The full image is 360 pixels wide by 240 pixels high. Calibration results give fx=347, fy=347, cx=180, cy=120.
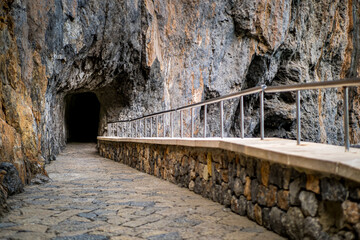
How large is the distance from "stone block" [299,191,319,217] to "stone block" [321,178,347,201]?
139 millimetres

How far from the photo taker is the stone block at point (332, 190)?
2.70 meters

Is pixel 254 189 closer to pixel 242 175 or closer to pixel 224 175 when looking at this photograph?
pixel 242 175

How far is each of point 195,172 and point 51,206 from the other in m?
2.46

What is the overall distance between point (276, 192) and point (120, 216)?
203 cm

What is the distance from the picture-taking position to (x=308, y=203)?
10.1 feet

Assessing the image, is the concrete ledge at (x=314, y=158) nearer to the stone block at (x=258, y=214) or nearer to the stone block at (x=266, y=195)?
the stone block at (x=266, y=195)

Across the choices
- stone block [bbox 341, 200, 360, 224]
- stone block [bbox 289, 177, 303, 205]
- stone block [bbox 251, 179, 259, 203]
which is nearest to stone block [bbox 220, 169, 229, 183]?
stone block [bbox 251, 179, 259, 203]

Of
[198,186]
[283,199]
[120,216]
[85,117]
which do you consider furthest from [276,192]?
[85,117]

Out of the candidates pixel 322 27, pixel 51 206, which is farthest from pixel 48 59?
pixel 322 27

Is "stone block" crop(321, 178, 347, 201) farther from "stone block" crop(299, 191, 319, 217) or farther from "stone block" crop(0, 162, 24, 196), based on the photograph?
"stone block" crop(0, 162, 24, 196)

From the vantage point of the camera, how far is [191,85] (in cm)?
1988

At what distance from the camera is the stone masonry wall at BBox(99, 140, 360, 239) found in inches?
107

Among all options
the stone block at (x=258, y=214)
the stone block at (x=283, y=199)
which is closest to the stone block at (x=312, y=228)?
the stone block at (x=283, y=199)

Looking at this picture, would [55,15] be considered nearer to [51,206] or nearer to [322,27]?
[51,206]
